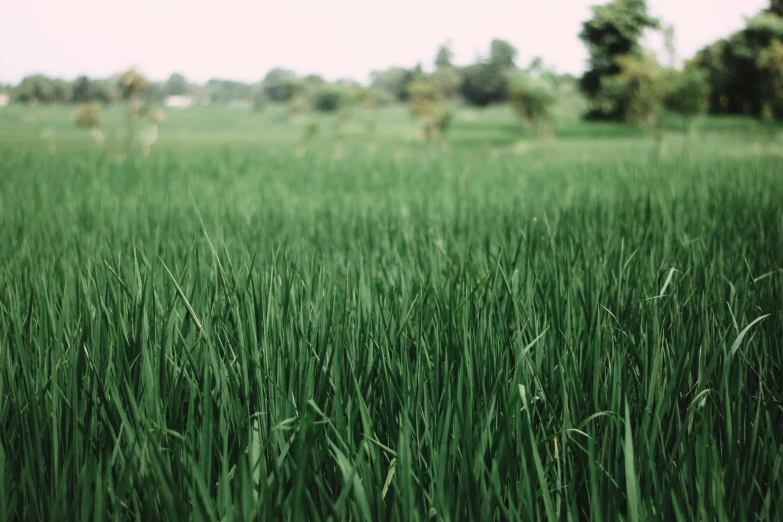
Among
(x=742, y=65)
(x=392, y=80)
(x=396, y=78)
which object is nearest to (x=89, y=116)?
(x=742, y=65)

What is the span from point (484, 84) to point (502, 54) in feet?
23.6

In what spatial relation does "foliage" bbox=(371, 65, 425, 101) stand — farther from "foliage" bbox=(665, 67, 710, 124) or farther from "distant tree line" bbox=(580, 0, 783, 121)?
"foliage" bbox=(665, 67, 710, 124)

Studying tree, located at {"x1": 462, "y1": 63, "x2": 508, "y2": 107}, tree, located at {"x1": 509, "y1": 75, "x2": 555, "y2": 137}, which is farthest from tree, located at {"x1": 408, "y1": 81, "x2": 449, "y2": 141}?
tree, located at {"x1": 462, "y1": 63, "x2": 508, "y2": 107}

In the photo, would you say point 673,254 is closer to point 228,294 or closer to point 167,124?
point 228,294

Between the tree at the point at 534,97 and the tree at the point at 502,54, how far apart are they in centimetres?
3824

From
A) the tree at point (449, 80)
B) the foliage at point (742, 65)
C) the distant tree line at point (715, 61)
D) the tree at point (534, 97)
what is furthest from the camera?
the tree at point (449, 80)

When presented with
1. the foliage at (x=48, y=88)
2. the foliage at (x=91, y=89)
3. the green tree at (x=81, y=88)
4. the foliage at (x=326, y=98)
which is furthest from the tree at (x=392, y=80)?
the foliage at (x=48, y=88)

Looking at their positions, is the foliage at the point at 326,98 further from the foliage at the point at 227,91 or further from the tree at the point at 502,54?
the tree at the point at 502,54

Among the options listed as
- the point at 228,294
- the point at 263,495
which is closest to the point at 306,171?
the point at 228,294

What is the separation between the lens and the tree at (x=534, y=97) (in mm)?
18047

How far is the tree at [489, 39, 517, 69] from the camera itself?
55.4 m

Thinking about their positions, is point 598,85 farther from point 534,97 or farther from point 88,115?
point 88,115

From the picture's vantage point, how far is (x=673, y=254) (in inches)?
72.7

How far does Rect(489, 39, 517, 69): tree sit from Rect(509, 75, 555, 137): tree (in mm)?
38241
